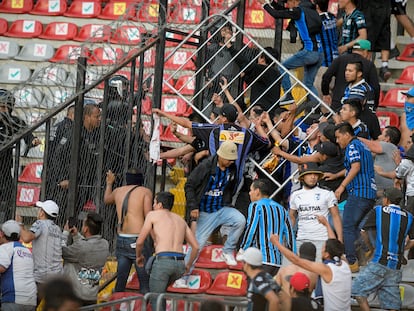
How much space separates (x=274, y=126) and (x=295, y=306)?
12.7ft

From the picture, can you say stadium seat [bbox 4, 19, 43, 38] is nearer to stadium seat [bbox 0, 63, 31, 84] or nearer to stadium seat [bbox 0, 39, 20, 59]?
stadium seat [bbox 0, 39, 20, 59]

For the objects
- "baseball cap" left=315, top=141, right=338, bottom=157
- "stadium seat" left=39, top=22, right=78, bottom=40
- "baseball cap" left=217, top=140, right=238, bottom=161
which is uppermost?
"stadium seat" left=39, top=22, right=78, bottom=40

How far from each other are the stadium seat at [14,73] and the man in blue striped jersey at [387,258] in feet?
27.0

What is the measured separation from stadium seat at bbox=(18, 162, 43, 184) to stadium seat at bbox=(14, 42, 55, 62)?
4159mm

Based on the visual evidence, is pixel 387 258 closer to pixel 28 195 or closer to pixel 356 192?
pixel 356 192

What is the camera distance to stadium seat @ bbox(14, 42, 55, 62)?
19156 millimetres

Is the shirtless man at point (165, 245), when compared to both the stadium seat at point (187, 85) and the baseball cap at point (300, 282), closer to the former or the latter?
the baseball cap at point (300, 282)

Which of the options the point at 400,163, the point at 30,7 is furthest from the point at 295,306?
the point at 30,7

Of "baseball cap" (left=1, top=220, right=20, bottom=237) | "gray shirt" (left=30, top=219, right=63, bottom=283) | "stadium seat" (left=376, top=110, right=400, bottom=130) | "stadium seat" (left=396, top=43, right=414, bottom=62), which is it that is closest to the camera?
"baseball cap" (left=1, top=220, right=20, bottom=237)

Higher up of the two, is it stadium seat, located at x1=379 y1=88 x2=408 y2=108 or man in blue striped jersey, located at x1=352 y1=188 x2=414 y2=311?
stadium seat, located at x1=379 y1=88 x2=408 y2=108

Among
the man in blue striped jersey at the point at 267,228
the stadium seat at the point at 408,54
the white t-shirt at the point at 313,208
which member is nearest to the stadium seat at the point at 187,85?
the stadium seat at the point at 408,54

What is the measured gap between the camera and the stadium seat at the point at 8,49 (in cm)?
1938

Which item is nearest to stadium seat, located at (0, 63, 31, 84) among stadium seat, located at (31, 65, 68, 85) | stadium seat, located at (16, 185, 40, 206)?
stadium seat, located at (31, 65, 68, 85)

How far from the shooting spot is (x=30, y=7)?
20234 millimetres
